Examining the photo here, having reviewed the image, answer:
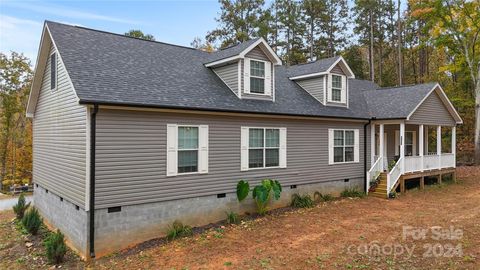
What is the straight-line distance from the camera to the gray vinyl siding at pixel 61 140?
26.3 feet

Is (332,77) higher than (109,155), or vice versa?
(332,77)

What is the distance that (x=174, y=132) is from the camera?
8953 millimetres

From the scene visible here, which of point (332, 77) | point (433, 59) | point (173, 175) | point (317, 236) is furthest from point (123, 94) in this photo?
point (433, 59)

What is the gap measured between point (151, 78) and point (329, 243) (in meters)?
6.91

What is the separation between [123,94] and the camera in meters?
8.24

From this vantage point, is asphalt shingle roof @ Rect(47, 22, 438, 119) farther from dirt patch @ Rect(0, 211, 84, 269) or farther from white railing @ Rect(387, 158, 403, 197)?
dirt patch @ Rect(0, 211, 84, 269)

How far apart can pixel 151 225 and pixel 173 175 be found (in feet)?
4.72

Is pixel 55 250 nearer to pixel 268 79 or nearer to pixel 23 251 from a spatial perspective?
pixel 23 251

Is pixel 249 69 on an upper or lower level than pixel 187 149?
upper

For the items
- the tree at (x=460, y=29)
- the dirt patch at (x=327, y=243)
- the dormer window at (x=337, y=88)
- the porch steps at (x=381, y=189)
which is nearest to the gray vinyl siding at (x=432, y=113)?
the porch steps at (x=381, y=189)

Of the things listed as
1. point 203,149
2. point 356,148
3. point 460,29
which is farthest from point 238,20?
point 203,149

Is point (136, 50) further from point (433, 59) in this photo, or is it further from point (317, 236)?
point (433, 59)

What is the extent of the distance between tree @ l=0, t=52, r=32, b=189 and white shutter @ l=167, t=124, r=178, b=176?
23.2 meters

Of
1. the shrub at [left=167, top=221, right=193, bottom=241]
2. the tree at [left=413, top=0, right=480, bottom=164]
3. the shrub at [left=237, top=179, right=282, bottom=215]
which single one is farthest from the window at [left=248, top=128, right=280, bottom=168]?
the tree at [left=413, top=0, right=480, bottom=164]
